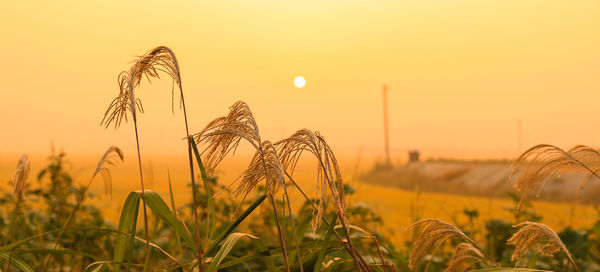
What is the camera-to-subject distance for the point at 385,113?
1655 cm

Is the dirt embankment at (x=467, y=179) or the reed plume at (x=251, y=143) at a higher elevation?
the reed plume at (x=251, y=143)

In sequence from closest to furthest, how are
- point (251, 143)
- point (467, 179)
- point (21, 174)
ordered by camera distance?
point (251, 143) → point (21, 174) → point (467, 179)

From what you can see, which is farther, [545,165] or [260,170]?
[545,165]

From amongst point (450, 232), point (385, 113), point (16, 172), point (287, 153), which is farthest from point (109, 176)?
point (385, 113)

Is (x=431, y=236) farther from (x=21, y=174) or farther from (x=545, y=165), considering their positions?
(x=21, y=174)

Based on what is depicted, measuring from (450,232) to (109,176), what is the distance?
1.24 m

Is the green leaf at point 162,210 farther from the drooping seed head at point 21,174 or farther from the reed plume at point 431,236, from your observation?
the drooping seed head at point 21,174

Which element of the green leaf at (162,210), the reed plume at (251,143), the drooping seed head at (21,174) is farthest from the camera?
the drooping seed head at (21,174)

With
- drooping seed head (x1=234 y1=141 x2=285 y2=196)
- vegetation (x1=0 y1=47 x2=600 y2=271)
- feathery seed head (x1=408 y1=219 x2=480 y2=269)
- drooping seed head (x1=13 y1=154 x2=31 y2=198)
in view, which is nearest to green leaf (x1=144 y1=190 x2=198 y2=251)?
vegetation (x1=0 y1=47 x2=600 y2=271)

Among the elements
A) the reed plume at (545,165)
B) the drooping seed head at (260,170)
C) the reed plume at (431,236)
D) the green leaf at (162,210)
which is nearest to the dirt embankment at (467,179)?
the reed plume at (545,165)

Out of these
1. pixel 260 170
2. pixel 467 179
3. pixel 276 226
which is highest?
pixel 260 170

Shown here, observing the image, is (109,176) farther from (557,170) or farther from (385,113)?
(385,113)

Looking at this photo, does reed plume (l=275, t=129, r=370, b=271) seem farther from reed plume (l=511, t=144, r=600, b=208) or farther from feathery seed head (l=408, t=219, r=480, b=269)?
reed plume (l=511, t=144, r=600, b=208)

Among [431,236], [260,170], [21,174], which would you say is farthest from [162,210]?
[21,174]
